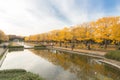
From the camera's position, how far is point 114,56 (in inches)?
926

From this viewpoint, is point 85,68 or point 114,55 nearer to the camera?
point 85,68

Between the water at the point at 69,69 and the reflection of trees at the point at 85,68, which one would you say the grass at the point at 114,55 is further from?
the reflection of trees at the point at 85,68

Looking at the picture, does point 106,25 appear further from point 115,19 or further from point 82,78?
point 82,78

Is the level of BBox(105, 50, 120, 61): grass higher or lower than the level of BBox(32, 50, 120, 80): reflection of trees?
higher

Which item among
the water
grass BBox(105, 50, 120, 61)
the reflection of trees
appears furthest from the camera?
grass BBox(105, 50, 120, 61)

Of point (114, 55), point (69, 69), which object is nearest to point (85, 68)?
point (69, 69)

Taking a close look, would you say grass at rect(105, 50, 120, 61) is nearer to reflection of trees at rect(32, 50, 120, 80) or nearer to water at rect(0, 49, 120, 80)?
water at rect(0, 49, 120, 80)

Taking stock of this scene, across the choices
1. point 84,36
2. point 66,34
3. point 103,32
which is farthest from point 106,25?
point 66,34

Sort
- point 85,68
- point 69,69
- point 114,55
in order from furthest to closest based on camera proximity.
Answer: point 114,55 → point 85,68 → point 69,69

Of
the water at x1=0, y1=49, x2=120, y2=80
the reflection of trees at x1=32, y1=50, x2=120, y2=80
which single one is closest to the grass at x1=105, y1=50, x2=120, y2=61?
the water at x1=0, y1=49, x2=120, y2=80

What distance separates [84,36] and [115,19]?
11.6m

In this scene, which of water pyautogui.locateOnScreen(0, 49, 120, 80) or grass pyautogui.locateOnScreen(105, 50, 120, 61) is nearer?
water pyautogui.locateOnScreen(0, 49, 120, 80)

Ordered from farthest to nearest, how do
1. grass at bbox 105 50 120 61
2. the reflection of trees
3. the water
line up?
grass at bbox 105 50 120 61
the reflection of trees
the water

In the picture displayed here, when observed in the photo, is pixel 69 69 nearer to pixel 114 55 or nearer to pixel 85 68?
pixel 85 68
